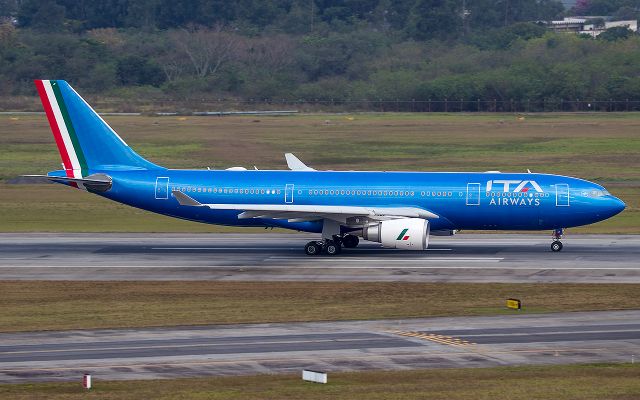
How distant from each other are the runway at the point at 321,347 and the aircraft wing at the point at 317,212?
1482 centimetres

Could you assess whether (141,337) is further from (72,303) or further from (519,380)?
(519,380)

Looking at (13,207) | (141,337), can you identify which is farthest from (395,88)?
(141,337)

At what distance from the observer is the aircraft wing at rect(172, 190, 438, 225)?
5206 centimetres

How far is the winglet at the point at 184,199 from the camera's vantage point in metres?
51.1

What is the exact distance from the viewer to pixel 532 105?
146625mm

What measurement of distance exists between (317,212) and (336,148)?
57077mm

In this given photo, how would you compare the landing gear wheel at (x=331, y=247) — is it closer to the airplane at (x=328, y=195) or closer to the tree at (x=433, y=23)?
the airplane at (x=328, y=195)

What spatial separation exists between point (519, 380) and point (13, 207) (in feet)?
166

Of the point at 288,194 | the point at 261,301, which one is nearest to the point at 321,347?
the point at 261,301

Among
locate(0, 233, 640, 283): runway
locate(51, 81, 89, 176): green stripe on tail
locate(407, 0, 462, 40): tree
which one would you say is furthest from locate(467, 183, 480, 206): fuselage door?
locate(407, 0, 462, 40): tree

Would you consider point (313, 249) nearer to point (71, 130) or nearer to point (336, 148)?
point (71, 130)

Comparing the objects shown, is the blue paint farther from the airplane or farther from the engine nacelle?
the engine nacelle

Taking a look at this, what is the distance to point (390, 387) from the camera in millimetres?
28766

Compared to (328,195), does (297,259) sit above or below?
below
